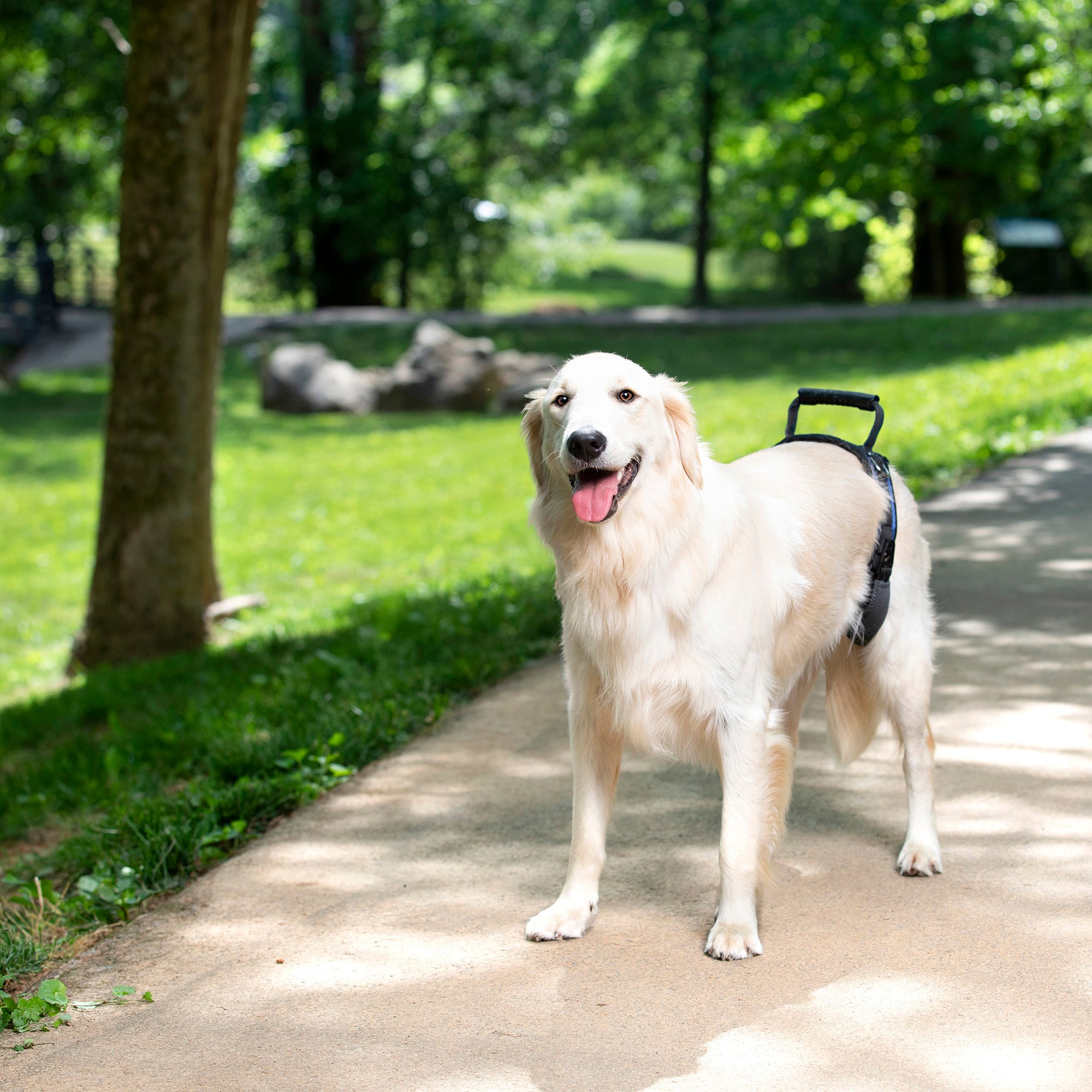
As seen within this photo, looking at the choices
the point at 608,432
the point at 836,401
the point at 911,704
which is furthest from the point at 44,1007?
the point at 836,401

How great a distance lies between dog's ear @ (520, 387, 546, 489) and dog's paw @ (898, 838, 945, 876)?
1570 mm

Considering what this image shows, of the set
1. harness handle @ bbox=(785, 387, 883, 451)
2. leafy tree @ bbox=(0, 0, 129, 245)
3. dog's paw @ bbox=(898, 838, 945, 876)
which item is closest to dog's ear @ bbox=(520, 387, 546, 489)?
harness handle @ bbox=(785, 387, 883, 451)

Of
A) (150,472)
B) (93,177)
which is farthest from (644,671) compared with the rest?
(93,177)

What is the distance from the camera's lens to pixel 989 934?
3502mm

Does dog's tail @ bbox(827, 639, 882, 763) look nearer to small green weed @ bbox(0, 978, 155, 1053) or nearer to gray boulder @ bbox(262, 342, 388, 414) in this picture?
small green weed @ bbox(0, 978, 155, 1053)

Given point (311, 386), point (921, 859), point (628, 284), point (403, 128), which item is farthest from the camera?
point (628, 284)

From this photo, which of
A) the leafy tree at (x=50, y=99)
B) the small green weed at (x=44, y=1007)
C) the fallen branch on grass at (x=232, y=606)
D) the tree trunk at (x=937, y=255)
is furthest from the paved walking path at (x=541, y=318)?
the small green weed at (x=44, y=1007)

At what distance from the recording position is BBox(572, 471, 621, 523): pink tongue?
3.35 meters

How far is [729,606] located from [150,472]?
226 inches

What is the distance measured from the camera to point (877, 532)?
4094 millimetres

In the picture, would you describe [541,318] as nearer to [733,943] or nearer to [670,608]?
[670,608]

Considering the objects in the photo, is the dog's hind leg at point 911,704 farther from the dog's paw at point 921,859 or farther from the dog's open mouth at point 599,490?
the dog's open mouth at point 599,490

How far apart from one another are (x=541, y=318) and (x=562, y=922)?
23483 millimetres

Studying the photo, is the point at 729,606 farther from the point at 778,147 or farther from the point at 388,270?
the point at 388,270
